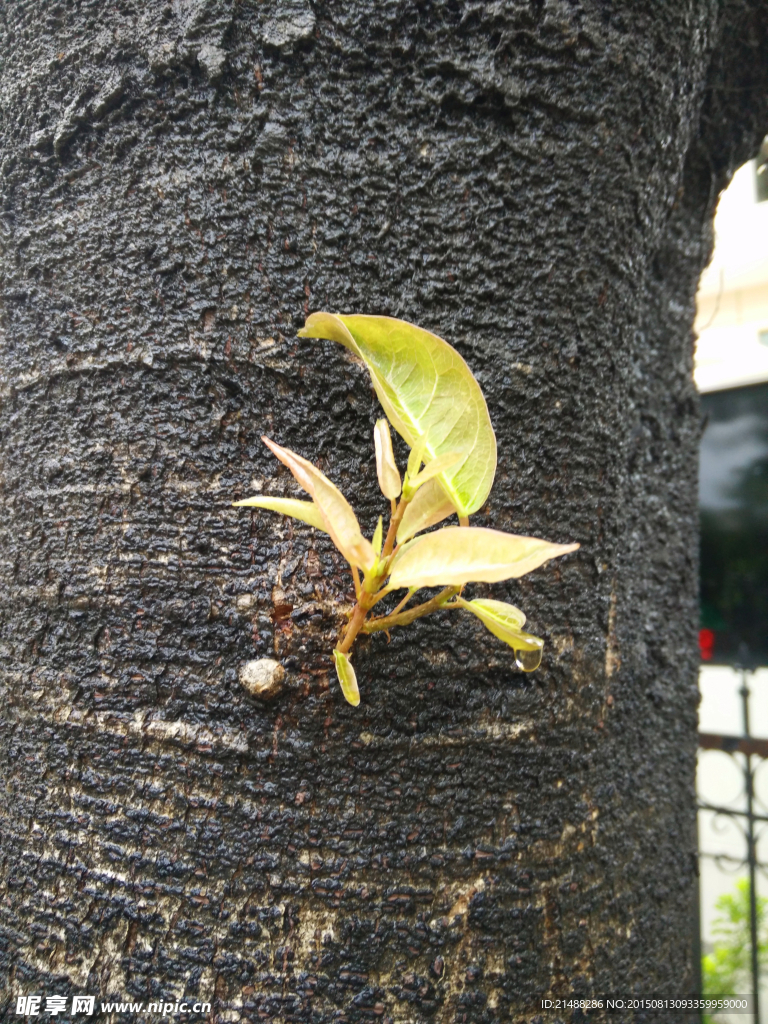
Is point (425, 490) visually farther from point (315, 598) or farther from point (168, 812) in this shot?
point (168, 812)

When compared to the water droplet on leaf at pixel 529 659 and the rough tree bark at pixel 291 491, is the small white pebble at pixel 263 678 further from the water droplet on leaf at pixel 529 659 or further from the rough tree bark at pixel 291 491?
the water droplet on leaf at pixel 529 659

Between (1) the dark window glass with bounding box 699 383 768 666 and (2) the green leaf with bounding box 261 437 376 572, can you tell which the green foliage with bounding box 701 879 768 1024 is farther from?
(2) the green leaf with bounding box 261 437 376 572

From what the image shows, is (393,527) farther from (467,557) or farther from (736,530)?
(736,530)

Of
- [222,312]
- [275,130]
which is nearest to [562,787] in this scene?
[222,312]

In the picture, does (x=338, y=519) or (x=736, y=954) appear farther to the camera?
(x=736, y=954)

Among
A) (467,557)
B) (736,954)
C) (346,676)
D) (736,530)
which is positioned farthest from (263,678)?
(736,954)

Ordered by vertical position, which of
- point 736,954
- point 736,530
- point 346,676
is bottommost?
point 736,954

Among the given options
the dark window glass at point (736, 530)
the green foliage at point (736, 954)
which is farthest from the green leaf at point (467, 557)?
the green foliage at point (736, 954)
